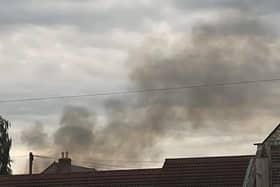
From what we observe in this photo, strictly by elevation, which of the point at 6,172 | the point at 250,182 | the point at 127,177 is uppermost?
the point at 6,172

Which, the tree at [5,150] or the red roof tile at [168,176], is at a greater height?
the tree at [5,150]

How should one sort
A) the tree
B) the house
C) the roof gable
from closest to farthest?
the roof gable
the house
the tree

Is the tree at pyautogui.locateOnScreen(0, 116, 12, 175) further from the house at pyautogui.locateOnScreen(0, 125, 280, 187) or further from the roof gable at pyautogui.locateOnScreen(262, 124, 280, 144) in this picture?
the roof gable at pyautogui.locateOnScreen(262, 124, 280, 144)

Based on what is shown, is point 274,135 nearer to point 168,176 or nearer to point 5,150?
point 168,176

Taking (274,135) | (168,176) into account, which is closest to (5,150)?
(168,176)

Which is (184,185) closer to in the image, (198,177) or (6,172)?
(198,177)

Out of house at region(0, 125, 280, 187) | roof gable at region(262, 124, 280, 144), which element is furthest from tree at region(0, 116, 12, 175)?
roof gable at region(262, 124, 280, 144)

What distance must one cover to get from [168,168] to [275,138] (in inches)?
405

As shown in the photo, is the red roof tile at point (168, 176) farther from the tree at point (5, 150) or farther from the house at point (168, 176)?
the tree at point (5, 150)

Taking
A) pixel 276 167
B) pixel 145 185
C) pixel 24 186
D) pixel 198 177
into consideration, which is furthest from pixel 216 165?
pixel 24 186

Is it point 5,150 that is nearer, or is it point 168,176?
point 168,176

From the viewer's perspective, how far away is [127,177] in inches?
1543

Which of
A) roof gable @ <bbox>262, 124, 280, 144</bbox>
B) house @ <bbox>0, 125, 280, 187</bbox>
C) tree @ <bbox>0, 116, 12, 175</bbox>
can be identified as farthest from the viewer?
tree @ <bbox>0, 116, 12, 175</bbox>

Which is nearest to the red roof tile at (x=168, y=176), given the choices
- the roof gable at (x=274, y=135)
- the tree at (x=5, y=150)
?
the roof gable at (x=274, y=135)
